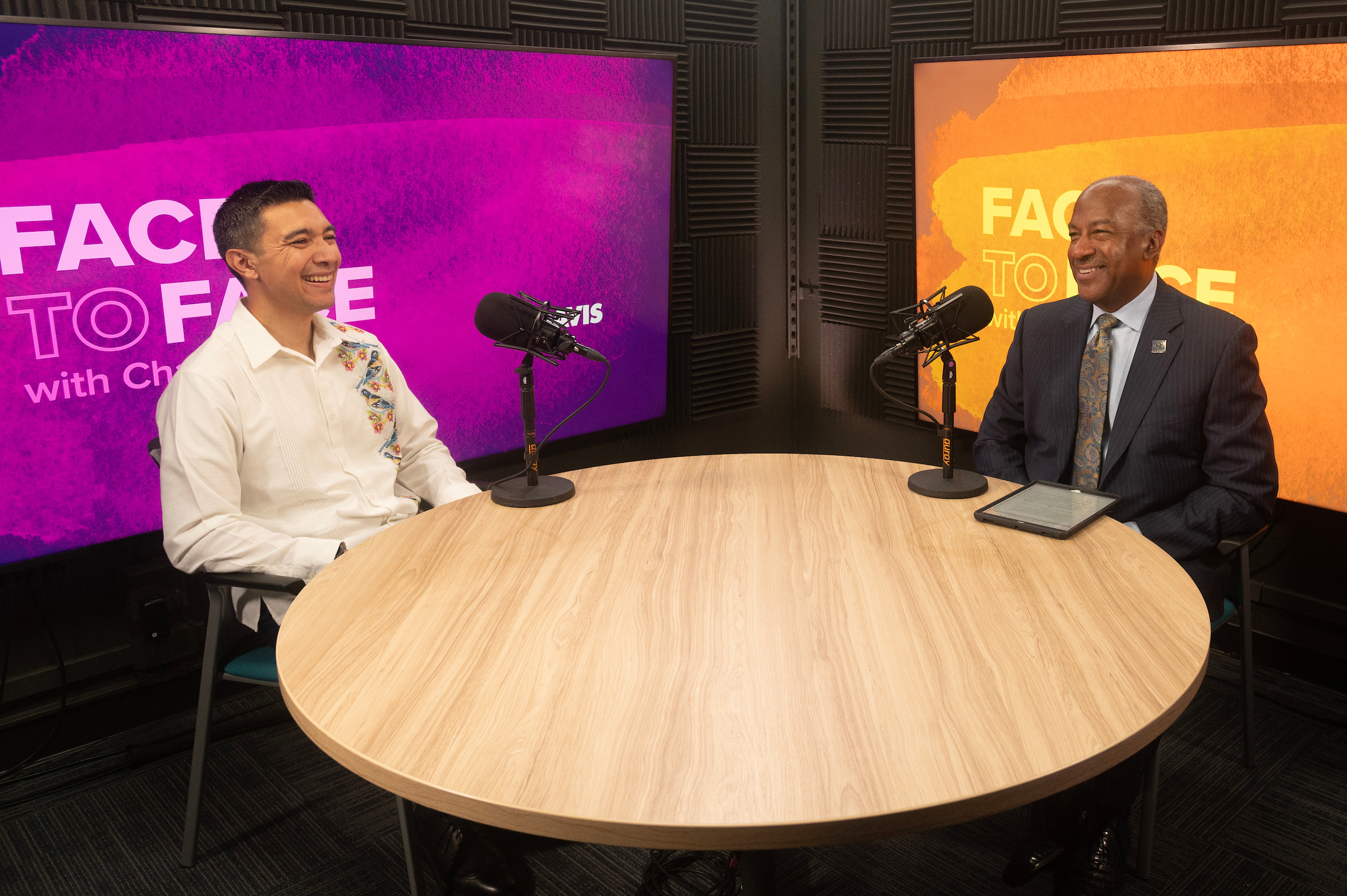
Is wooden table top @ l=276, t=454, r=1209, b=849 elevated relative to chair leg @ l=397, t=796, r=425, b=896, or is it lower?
elevated

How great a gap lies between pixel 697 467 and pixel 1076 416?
3.36 feet

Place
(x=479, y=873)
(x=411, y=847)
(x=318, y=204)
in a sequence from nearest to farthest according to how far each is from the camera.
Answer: (x=411, y=847) < (x=479, y=873) < (x=318, y=204)

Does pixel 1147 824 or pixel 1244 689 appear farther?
pixel 1244 689

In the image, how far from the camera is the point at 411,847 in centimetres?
200

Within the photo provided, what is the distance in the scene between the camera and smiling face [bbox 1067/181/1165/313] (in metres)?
2.55

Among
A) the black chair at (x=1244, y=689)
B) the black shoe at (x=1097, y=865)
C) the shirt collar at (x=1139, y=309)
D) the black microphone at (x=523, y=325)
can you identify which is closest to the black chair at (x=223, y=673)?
the black microphone at (x=523, y=325)

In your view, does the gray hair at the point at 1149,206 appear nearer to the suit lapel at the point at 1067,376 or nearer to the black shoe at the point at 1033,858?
the suit lapel at the point at 1067,376

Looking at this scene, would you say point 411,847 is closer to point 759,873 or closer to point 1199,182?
point 759,873

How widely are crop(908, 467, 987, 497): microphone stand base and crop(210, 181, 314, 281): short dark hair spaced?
1722mm

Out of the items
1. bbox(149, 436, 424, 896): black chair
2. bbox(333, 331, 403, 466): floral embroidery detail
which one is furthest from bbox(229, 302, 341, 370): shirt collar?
bbox(149, 436, 424, 896): black chair

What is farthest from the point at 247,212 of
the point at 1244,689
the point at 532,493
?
the point at 1244,689

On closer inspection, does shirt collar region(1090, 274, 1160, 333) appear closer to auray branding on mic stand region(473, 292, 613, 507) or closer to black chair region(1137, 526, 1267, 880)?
black chair region(1137, 526, 1267, 880)

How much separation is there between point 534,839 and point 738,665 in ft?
3.84

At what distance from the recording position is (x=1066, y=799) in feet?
7.14
